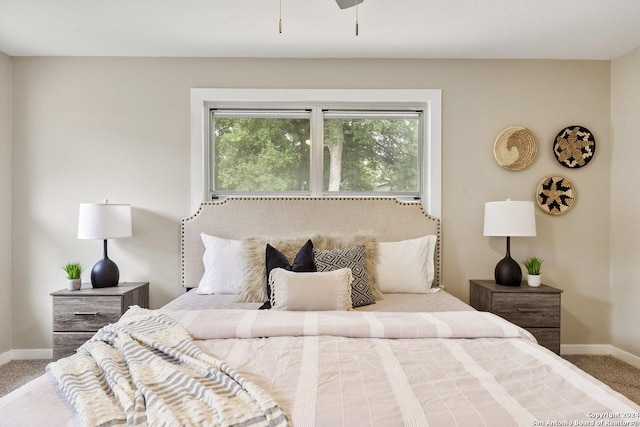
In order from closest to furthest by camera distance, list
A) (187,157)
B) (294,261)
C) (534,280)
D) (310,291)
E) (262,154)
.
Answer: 1. (310,291)
2. (294,261)
3. (534,280)
4. (187,157)
5. (262,154)

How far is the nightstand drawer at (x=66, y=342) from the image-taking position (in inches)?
114

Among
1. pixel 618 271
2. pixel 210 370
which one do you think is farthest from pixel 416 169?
pixel 210 370

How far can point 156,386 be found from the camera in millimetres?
1284

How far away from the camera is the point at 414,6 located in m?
2.58

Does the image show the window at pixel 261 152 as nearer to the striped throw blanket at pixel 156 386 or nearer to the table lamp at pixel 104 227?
the table lamp at pixel 104 227

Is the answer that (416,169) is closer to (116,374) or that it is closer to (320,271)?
(320,271)

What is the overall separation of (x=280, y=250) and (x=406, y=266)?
36.7 inches

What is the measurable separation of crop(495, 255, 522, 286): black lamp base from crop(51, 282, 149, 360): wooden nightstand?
Result: 109 inches

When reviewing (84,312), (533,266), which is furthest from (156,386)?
(533,266)

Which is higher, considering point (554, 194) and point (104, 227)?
point (554, 194)

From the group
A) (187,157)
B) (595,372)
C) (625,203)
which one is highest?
(187,157)

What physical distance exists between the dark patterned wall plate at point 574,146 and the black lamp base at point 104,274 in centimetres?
364

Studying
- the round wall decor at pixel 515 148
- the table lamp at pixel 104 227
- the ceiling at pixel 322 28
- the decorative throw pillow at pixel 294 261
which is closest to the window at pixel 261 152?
the ceiling at pixel 322 28

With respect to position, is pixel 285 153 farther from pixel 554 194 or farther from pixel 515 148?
pixel 554 194
